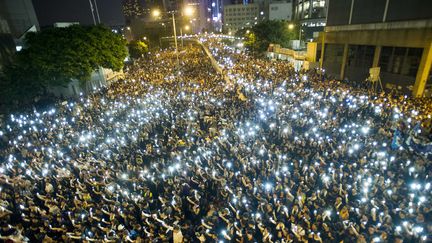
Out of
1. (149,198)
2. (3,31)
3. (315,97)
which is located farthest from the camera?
(3,31)

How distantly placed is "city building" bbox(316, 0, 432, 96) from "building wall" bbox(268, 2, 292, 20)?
55860 millimetres

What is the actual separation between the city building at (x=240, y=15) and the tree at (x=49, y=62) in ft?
267

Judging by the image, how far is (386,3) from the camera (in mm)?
17094

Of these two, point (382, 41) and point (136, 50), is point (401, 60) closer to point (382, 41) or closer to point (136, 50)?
point (382, 41)

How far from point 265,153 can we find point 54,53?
52.3ft

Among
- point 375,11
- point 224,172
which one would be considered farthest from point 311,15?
point 224,172

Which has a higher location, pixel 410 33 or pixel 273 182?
pixel 410 33

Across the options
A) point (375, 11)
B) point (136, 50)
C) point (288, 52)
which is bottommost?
point (288, 52)

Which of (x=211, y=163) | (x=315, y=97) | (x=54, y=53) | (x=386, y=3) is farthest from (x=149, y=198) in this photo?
(x=386, y=3)

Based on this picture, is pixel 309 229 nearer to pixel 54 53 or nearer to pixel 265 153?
pixel 265 153

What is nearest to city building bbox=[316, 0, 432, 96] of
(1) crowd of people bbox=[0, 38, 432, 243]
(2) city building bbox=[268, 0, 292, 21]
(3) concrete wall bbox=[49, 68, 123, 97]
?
(1) crowd of people bbox=[0, 38, 432, 243]

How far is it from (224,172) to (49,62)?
1551cm

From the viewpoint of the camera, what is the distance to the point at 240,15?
96.1 metres

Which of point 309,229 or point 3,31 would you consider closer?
point 309,229
